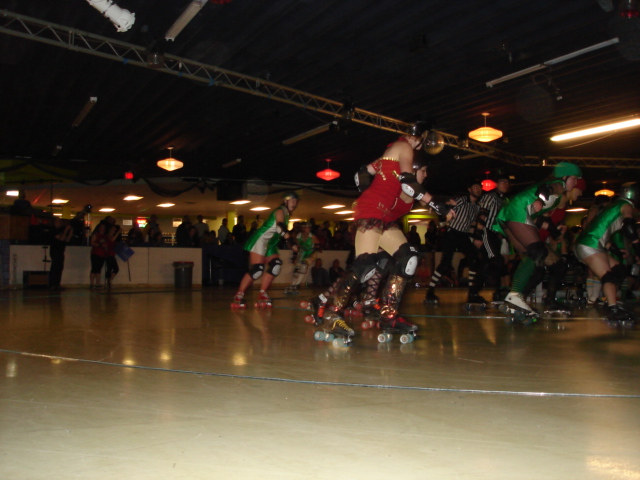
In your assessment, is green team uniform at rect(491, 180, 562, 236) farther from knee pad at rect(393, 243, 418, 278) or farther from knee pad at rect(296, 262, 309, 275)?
knee pad at rect(296, 262, 309, 275)

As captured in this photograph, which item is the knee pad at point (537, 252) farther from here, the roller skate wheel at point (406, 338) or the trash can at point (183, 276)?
the trash can at point (183, 276)

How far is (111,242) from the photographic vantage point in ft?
40.3

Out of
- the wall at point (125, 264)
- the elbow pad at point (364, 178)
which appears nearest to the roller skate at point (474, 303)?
the elbow pad at point (364, 178)

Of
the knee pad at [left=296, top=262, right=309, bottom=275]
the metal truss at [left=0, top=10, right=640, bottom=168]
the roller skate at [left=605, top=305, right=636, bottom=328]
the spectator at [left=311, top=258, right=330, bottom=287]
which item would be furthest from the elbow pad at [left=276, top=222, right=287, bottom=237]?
the spectator at [left=311, top=258, right=330, bottom=287]

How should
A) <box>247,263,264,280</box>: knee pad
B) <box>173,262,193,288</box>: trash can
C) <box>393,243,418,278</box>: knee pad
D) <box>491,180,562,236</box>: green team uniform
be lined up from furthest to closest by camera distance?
1. <box>173,262,193,288</box>: trash can
2. <box>247,263,264,280</box>: knee pad
3. <box>491,180,562,236</box>: green team uniform
4. <box>393,243,418,278</box>: knee pad

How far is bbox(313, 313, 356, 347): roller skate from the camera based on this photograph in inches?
140

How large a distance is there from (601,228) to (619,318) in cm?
84

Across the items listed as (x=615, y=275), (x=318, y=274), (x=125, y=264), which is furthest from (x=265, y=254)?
(x=318, y=274)

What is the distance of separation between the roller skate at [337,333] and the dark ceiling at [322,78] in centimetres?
435

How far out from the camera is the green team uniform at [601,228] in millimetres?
5199

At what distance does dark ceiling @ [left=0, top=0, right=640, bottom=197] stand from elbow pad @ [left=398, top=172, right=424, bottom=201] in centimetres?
368

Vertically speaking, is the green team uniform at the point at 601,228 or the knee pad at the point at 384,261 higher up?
the green team uniform at the point at 601,228

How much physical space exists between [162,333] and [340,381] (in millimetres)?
2065

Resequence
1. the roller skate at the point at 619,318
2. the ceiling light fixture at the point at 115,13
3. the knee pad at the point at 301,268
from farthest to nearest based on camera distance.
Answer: the knee pad at the point at 301,268 → the ceiling light fixture at the point at 115,13 → the roller skate at the point at 619,318
